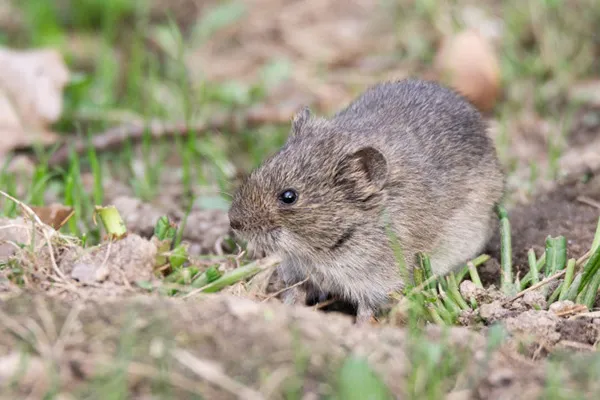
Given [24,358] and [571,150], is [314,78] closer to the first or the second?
[571,150]

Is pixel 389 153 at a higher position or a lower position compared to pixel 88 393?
higher

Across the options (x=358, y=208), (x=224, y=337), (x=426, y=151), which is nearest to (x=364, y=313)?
(x=358, y=208)

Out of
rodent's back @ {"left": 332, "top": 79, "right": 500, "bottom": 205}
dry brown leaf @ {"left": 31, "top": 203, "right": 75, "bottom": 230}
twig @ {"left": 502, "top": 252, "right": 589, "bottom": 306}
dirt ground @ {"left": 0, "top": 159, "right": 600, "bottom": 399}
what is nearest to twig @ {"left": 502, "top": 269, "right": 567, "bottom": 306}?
twig @ {"left": 502, "top": 252, "right": 589, "bottom": 306}

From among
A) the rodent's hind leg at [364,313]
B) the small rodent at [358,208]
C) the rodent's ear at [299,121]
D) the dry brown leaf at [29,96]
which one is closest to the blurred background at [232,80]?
the dry brown leaf at [29,96]

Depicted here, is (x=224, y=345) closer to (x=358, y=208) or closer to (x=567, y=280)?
(x=358, y=208)

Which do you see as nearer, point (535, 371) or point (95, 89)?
point (535, 371)

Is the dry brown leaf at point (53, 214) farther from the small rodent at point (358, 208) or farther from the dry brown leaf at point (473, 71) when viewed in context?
the dry brown leaf at point (473, 71)

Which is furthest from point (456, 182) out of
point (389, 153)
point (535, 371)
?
point (535, 371)
